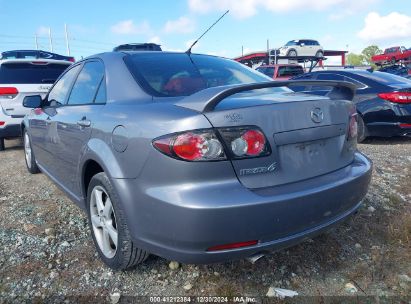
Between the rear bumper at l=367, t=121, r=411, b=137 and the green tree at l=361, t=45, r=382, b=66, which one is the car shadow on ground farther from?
the green tree at l=361, t=45, r=382, b=66

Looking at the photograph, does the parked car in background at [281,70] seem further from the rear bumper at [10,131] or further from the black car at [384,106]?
the rear bumper at [10,131]

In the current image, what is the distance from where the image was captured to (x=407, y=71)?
1911 cm

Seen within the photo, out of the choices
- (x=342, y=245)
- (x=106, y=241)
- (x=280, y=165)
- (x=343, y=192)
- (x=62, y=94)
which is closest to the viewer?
(x=280, y=165)

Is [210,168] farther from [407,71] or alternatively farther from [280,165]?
[407,71]

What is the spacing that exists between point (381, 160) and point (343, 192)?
3326 millimetres

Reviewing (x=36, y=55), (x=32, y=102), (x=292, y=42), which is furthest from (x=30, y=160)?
(x=292, y=42)

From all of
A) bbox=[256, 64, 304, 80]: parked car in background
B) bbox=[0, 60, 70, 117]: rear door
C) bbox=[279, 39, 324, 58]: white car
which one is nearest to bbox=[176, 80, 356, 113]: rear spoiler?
bbox=[0, 60, 70, 117]: rear door

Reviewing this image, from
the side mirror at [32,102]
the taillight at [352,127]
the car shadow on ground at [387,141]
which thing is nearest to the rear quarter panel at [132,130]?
the taillight at [352,127]

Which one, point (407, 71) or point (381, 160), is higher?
point (407, 71)

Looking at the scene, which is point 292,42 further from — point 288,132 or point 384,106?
point 288,132

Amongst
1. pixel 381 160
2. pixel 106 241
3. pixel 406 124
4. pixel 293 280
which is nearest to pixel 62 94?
pixel 106 241

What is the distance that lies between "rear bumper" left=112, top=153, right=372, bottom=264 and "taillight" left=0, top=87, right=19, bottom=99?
487 centimetres

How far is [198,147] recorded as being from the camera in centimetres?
177

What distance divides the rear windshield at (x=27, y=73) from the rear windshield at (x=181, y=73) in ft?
14.1
